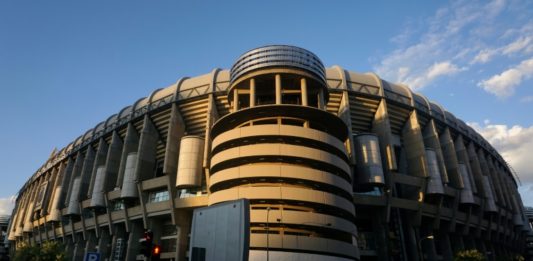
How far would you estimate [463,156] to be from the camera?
71188mm

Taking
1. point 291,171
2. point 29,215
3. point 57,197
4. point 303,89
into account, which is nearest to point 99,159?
point 57,197

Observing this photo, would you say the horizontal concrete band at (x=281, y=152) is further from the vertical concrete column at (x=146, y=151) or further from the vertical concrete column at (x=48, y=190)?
the vertical concrete column at (x=48, y=190)

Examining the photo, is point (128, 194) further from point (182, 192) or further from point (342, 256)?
point (342, 256)

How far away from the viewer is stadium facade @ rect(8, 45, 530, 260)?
4644 cm

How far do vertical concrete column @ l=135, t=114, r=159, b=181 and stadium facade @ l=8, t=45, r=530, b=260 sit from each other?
221 mm

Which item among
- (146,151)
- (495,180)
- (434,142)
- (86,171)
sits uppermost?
(434,142)

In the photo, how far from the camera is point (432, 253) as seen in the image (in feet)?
191

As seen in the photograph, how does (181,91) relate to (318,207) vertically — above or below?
above

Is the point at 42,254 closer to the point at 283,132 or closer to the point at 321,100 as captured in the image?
the point at 283,132

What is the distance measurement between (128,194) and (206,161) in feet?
53.3

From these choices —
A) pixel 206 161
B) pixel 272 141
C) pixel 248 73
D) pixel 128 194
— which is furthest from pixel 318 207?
pixel 128 194

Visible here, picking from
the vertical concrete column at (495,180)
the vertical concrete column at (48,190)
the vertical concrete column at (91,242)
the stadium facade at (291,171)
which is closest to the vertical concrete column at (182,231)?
the stadium facade at (291,171)

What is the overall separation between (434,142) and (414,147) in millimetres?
5541

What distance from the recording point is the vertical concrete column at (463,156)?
68125 mm
